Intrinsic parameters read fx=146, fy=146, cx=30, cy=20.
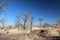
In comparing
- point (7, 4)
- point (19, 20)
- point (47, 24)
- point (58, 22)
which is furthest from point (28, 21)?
point (7, 4)

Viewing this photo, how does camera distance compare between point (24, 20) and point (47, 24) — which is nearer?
point (24, 20)

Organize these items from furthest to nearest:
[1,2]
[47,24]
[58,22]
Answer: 1. [47,24]
2. [58,22]
3. [1,2]

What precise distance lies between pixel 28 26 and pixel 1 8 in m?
36.0

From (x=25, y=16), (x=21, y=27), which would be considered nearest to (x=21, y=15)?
(x=25, y=16)

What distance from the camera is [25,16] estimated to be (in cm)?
4756

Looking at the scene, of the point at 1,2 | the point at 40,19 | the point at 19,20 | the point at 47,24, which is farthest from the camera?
the point at 47,24

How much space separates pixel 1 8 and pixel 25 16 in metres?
35.3

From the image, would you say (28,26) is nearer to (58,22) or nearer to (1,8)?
(58,22)

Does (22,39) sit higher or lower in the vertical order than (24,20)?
lower

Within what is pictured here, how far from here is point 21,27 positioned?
53844 mm

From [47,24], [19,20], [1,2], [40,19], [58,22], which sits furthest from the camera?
[47,24]

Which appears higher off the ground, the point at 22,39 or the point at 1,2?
the point at 1,2

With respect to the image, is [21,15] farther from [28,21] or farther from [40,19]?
[40,19]

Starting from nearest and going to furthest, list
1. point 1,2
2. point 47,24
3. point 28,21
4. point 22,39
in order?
→ point 1,2
point 22,39
point 28,21
point 47,24
